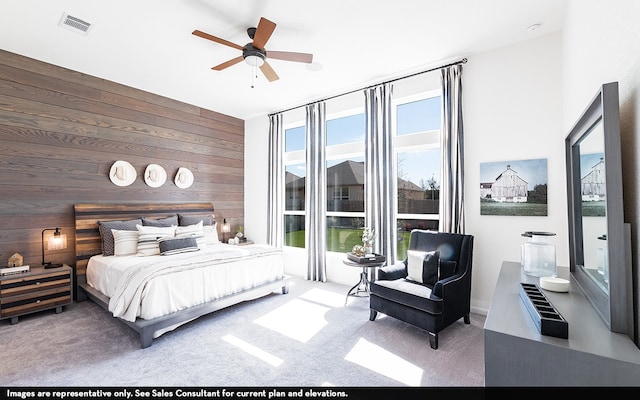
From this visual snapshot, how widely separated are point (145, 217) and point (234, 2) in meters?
3.63

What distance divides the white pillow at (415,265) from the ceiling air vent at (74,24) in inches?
172

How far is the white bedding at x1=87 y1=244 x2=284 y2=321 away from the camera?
113 inches

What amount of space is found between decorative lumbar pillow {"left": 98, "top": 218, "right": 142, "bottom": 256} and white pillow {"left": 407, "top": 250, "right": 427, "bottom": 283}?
13.1 ft

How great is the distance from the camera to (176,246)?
13.0 ft

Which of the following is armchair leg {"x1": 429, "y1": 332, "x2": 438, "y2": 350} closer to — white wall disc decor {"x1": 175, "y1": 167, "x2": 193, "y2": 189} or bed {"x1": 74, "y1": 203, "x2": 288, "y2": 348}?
bed {"x1": 74, "y1": 203, "x2": 288, "y2": 348}

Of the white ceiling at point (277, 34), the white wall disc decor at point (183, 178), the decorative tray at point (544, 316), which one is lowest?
the decorative tray at point (544, 316)

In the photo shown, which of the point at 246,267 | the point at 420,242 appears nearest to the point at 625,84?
the point at 420,242

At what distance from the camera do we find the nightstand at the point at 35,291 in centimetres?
323

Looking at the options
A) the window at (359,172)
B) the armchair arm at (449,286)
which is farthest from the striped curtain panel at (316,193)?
the armchair arm at (449,286)

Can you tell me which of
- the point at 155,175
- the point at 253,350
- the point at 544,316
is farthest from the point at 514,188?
the point at 155,175

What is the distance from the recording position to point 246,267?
3807 mm

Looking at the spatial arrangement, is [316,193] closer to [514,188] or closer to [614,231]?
[514,188]

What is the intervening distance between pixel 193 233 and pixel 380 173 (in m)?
3.07

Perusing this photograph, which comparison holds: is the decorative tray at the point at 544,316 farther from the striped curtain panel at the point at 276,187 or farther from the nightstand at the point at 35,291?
the nightstand at the point at 35,291
